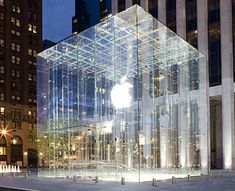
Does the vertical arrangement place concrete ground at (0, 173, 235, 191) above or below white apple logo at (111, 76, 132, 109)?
below

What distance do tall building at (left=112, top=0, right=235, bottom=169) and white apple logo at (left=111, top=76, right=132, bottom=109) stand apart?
1979 centimetres

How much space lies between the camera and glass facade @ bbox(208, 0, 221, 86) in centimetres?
5747

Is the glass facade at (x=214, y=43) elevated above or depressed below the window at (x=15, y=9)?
below

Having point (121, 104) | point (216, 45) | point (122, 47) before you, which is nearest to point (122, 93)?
point (121, 104)

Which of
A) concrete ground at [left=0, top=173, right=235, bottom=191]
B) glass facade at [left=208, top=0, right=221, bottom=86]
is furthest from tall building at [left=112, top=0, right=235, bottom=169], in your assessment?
concrete ground at [left=0, top=173, right=235, bottom=191]

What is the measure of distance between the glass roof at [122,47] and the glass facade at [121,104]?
0.08m

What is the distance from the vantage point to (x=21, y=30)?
10456 centimetres

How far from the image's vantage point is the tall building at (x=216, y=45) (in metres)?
55.7

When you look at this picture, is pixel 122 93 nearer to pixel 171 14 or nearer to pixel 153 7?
pixel 171 14

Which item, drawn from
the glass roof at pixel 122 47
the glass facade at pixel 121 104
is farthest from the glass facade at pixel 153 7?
the glass roof at pixel 122 47

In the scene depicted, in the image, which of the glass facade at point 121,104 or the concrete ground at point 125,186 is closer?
the concrete ground at point 125,186

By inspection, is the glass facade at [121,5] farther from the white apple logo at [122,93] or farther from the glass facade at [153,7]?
the white apple logo at [122,93]

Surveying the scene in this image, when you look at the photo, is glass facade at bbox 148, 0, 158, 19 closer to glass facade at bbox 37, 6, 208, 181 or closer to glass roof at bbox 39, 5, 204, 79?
glass facade at bbox 37, 6, 208, 181

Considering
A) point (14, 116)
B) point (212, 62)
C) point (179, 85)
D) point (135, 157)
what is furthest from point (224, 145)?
point (14, 116)
